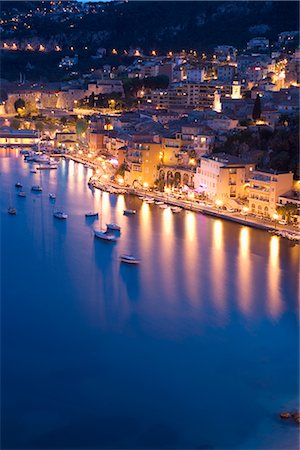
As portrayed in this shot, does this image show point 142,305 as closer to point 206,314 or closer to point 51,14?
point 206,314

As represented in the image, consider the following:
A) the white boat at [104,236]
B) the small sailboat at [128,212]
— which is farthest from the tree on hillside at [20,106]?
the white boat at [104,236]

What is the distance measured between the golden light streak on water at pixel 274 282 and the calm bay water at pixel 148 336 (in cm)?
1

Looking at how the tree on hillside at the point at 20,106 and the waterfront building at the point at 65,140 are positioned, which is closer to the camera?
the waterfront building at the point at 65,140

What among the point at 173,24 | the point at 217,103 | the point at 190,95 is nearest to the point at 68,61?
the point at 173,24

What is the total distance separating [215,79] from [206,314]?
10.2 m

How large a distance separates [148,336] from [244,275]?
58.0 inches

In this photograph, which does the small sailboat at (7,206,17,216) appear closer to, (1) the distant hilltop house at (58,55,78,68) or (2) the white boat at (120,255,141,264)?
(2) the white boat at (120,255,141,264)

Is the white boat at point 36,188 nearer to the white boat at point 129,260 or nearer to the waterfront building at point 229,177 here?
the waterfront building at point 229,177

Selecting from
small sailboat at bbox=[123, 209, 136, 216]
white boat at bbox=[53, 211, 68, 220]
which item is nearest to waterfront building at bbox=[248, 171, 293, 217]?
small sailboat at bbox=[123, 209, 136, 216]

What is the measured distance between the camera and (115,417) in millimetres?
3641

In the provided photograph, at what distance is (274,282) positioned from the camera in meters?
5.68

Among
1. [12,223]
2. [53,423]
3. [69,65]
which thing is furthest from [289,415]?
[69,65]

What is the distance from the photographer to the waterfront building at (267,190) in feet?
24.1

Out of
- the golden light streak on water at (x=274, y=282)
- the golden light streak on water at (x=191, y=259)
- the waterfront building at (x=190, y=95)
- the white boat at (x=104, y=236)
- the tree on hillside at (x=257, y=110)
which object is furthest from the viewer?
the waterfront building at (x=190, y=95)
